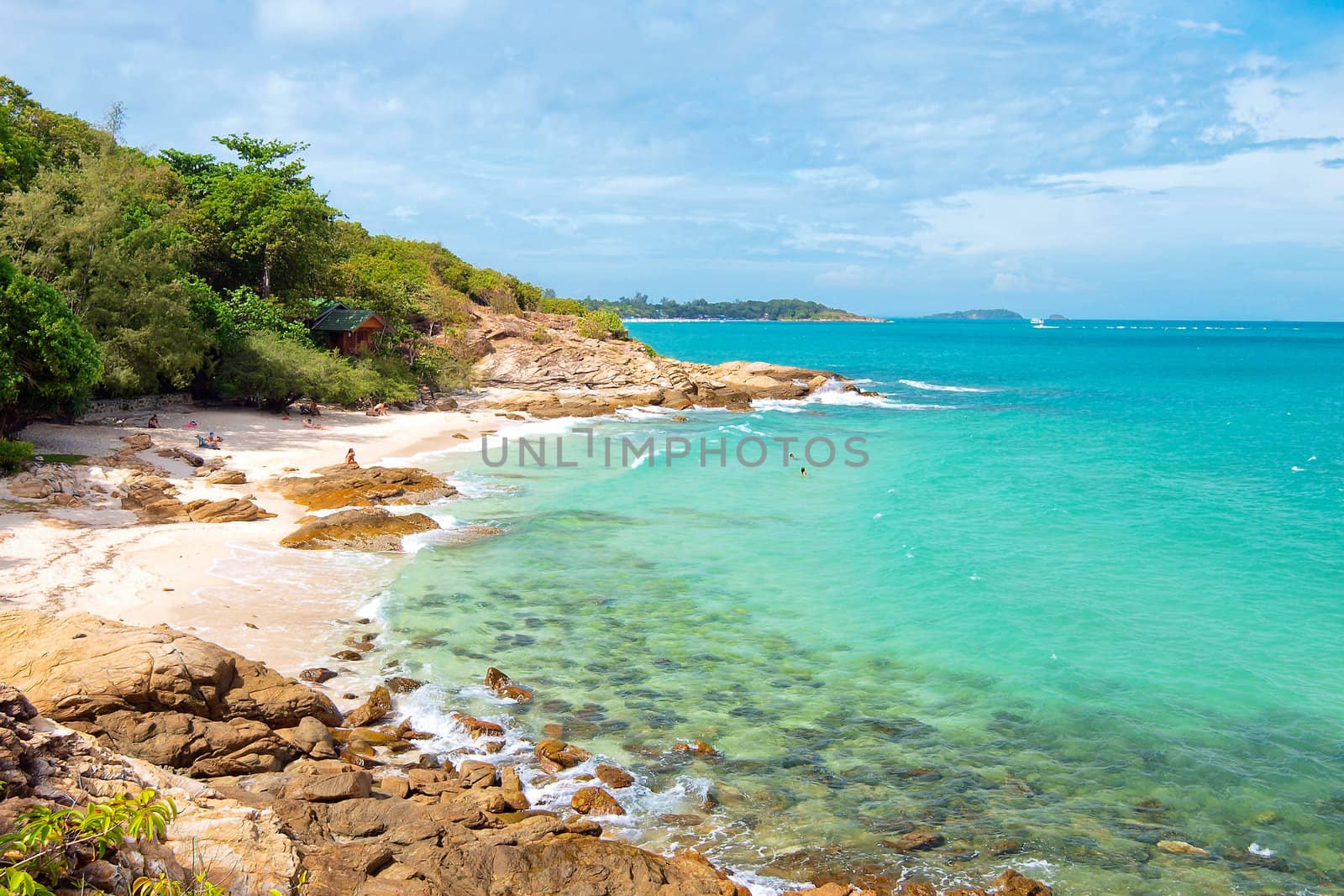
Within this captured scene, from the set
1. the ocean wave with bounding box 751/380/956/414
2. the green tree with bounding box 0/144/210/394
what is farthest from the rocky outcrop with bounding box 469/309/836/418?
the green tree with bounding box 0/144/210/394

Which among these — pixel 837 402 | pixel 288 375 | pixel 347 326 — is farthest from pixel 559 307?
pixel 288 375

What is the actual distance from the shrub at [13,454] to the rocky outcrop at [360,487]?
592cm

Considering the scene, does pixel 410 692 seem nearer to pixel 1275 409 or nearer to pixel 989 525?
pixel 989 525

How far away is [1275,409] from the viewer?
52938mm

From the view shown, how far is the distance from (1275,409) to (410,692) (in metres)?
57.4

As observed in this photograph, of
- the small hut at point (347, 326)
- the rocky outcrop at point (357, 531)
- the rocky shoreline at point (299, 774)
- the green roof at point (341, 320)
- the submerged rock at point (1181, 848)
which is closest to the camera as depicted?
the rocky shoreline at point (299, 774)

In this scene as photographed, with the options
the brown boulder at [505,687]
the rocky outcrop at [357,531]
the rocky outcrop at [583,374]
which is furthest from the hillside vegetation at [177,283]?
the brown boulder at [505,687]

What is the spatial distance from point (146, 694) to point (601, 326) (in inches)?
2225

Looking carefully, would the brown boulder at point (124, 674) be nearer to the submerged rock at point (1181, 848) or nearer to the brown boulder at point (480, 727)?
the brown boulder at point (480, 727)

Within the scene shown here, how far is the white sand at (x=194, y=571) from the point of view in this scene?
49.6ft

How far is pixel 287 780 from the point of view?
31.8ft

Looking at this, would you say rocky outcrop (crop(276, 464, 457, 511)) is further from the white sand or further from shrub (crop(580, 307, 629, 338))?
shrub (crop(580, 307, 629, 338))

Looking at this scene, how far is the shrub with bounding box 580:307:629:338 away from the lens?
6325 centimetres

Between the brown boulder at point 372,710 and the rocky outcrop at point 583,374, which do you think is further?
the rocky outcrop at point 583,374
